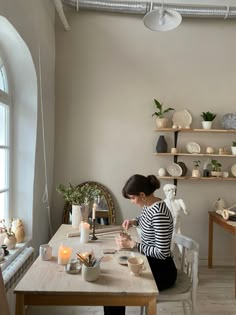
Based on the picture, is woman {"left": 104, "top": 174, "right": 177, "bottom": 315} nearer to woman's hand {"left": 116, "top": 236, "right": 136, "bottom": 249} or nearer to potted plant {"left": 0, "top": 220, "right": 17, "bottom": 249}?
woman's hand {"left": 116, "top": 236, "right": 136, "bottom": 249}

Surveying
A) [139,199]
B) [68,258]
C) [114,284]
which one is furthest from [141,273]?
[139,199]

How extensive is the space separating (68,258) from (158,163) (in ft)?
7.07

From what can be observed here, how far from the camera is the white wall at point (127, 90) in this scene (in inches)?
142

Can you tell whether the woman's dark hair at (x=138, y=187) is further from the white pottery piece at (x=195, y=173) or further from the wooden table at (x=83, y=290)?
the white pottery piece at (x=195, y=173)

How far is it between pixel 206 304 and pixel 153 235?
1251 mm

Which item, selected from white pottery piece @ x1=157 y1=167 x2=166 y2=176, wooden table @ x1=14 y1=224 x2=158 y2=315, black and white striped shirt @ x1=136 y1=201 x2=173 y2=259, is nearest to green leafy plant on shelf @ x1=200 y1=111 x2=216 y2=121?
white pottery piece @ x1=157 y1=167 x2=166 y2=176

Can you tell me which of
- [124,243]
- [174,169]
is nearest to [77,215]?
[124,243]

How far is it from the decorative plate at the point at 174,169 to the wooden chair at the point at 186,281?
55.8 inches

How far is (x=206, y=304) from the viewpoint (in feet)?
9.00

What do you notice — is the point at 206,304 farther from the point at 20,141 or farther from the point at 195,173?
the point at 20,141

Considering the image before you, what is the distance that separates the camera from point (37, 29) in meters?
2.75


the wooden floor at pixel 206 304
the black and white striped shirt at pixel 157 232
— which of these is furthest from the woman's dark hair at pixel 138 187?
the wooden floor at pixel 206 304

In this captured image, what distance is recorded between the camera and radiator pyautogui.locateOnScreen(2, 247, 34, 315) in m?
1.97

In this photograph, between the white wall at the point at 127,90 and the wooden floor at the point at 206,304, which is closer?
the wooden floor at the point at 206,304
